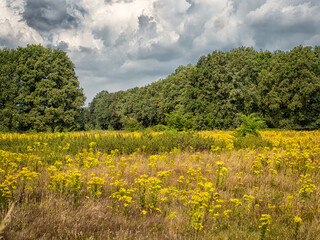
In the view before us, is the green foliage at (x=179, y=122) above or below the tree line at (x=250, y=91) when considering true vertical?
below

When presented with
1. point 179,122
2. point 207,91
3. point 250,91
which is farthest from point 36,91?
point 250,91

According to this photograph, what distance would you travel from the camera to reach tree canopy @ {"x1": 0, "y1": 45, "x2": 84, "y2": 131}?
1039 inches

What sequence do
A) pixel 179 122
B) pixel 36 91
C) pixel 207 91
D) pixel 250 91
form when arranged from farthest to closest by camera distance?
1. pixel 36 91
2. pixel 207 91
3. pixel 250 91
4. pixel 179 122

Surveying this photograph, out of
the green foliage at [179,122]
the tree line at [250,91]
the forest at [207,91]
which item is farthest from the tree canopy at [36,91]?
the green foliage at [179,122]

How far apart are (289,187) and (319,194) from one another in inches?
26.8

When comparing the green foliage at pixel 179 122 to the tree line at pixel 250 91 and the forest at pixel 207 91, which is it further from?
the forest at pixel 207 91

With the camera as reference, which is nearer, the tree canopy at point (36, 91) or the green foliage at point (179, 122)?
the green foliage at point (179, 122)

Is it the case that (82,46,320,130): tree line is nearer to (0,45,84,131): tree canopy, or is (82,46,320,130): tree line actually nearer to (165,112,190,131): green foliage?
(0,45,84,131): tree canopy

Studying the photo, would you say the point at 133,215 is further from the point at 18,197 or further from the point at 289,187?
the point at 289,187

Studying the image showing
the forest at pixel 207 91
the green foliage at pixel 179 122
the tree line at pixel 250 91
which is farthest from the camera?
the forest at pixel 207 91

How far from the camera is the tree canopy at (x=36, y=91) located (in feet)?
86.6

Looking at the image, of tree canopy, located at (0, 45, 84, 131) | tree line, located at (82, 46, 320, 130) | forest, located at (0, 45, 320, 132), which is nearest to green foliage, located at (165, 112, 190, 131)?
tree line, located at (82, 46, 320, 130)

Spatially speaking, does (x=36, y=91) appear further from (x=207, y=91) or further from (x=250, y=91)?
(x=250, y=91)

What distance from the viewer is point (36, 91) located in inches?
1075
